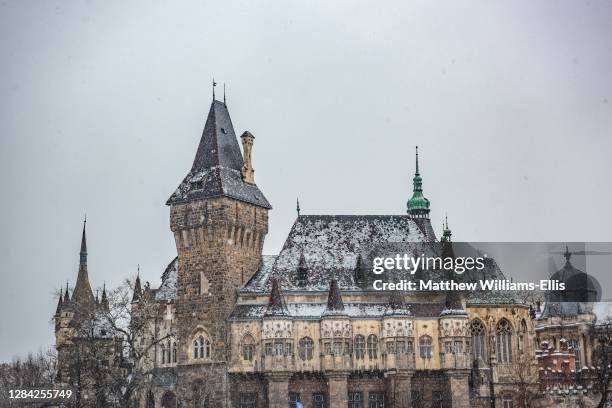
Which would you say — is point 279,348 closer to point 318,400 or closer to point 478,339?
point 318,400

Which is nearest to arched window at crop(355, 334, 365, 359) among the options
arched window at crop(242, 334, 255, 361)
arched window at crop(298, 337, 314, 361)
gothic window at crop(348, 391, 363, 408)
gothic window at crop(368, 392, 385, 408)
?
gothic window at crop(348, 391, 363, 408)

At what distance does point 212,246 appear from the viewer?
74.7m

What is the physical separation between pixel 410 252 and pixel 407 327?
784 cm

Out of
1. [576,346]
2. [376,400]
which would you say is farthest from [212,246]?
[576,346]

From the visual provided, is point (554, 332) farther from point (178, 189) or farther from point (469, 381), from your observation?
point (178, 189)

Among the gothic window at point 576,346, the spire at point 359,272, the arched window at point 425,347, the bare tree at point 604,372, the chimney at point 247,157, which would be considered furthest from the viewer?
the gothic window at point 576,346

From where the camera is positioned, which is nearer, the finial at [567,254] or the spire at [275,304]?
the spire at [275,304]

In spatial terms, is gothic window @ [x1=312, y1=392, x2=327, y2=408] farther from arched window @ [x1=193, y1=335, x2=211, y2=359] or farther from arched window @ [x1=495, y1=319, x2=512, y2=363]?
arched window @ [x1=495, y1=319, x2=512, y2=363]

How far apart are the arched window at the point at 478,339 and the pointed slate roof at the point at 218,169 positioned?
61.6ft

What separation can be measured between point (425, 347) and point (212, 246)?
1754 centimetres

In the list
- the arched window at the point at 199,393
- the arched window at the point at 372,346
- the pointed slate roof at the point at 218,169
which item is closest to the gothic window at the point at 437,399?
the arched window at the point at 372,346

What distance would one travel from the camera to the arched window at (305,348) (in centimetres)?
7169

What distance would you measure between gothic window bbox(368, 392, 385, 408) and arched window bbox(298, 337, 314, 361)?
525cm

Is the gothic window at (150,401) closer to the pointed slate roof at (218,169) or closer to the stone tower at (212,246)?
the stone tower at (212,246)
